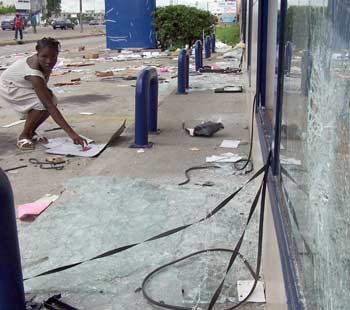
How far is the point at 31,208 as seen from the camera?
4652 mm

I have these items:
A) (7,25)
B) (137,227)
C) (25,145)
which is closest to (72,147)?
(25,145)

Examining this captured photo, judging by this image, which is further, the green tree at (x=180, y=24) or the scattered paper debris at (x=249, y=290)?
the green tree at (x=180, y=24)

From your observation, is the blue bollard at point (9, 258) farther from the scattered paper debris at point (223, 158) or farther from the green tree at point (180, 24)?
the green tree at point (180, 24)

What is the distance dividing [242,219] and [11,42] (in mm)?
31343

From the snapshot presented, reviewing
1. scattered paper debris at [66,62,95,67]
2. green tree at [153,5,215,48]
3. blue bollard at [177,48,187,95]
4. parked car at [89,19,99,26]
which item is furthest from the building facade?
parked car at [89,19,99,26]

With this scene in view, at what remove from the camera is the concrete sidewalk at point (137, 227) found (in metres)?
3.31

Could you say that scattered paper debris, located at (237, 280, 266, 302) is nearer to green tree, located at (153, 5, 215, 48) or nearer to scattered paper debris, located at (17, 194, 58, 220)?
scattered paper debris, located at (17, 194, 58, 220)

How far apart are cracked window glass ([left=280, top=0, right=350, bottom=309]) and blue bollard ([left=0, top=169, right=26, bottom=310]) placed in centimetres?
135

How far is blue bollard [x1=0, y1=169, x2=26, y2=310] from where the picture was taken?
2.65m

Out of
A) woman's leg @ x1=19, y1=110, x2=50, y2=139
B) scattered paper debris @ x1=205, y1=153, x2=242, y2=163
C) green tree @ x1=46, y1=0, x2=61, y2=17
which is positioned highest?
green tree @ x1=46, y1=0, x2=61, y2=17

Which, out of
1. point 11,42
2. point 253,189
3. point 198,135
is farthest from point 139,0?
point 253,189

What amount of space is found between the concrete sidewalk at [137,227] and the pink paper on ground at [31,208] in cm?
10

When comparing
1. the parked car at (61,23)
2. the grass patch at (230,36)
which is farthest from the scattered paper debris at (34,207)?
the parked car at (61,23)

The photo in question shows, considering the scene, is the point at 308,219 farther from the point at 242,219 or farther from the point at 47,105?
the point at 47,105
